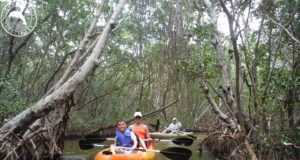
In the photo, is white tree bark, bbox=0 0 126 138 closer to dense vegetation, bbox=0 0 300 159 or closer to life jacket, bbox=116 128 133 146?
dense vegetation, bbox=0 0 300 159

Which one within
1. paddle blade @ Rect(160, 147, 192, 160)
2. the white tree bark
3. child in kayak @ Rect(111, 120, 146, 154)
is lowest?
paddle blade @ Rect(160, 147, 192, 160)

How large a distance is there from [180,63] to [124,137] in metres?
2.51

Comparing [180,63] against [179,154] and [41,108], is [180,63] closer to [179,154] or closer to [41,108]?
[179,154]

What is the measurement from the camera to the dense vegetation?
14.0 ft

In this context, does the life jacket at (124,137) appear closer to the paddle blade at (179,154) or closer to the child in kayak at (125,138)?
the child in kayak at (125,138)

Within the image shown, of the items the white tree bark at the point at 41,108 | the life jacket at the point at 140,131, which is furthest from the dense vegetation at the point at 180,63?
the life jacket at the point at 140,131

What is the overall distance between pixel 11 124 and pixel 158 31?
29.1ft

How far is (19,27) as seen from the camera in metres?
7.52

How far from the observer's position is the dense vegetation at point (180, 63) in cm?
427

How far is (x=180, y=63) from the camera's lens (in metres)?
6.98

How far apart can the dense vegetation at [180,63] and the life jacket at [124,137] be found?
4.20ft

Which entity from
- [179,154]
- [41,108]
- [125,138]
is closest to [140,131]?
[125,138]

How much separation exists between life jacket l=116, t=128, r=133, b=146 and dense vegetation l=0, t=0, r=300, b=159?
128 cm

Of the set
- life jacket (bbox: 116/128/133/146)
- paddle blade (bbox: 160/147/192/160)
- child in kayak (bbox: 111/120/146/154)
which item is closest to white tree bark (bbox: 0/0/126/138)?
child in kayak (bbox: 111/120/146/154)
